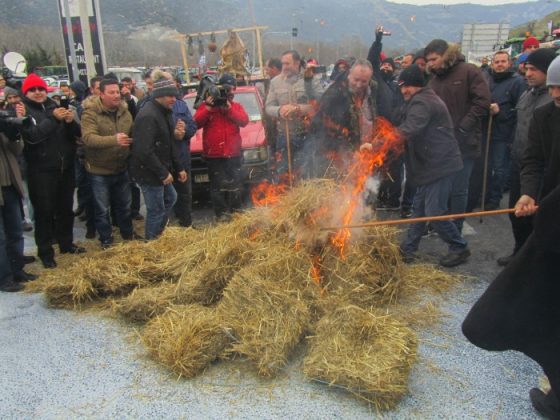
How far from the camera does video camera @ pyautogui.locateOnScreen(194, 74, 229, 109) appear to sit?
241 inches

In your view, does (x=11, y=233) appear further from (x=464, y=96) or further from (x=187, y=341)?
(x=464, y=96)

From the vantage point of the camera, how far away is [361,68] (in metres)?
5.30

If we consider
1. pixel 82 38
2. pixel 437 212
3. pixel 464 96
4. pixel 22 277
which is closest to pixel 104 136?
pixel 22 277

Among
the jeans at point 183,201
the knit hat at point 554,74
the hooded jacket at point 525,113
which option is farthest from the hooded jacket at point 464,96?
the jeans at point 183,201

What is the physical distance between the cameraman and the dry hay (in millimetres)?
3547

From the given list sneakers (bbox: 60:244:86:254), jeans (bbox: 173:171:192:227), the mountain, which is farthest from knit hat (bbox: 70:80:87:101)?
the mountain

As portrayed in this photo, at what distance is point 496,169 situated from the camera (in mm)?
7289

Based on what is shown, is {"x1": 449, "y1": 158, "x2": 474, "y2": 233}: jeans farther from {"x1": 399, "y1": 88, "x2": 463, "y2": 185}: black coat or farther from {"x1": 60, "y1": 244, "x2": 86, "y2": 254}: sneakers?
{"x1": 60, "y1": 244, "x2": 86, "y2": 254}: sneakers

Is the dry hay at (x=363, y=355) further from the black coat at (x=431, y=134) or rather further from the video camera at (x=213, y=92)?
the video camera at (x=213, y=92)

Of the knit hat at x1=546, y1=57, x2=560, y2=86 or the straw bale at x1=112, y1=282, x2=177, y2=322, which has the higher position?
the knit hat at x1=546, y1=57, x2=560, y2=86

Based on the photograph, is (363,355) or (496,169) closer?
(363,355)

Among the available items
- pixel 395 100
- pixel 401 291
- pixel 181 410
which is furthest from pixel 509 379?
pixel 395 100

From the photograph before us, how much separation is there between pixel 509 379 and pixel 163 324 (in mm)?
2659

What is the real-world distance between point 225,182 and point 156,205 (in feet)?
4.16
